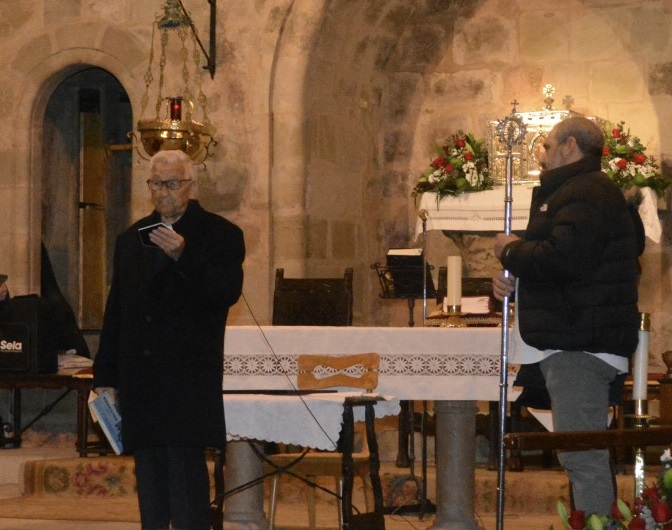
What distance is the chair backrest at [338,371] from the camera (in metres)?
5.91

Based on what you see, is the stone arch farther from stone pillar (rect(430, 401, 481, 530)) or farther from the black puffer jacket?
the black puffer jacket

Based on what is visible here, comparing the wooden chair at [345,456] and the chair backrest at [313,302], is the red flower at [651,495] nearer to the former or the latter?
the wooden chair at [345,456]

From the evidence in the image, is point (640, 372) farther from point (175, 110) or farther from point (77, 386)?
point (175, 110)

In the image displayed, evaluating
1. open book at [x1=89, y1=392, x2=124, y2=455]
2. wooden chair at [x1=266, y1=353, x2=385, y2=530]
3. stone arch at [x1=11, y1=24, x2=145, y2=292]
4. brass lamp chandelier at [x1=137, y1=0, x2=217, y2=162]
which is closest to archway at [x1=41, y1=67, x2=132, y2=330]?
stone arch at [x1=11, y1=24, x2=145, y2=292]

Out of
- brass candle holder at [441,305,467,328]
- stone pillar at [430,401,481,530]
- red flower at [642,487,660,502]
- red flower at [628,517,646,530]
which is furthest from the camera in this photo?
brass candle holder at [441,305,467,328]

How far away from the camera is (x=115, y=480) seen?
7633mm

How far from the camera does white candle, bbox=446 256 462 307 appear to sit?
6.39 metres

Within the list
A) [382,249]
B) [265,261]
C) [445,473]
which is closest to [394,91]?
[382,249]

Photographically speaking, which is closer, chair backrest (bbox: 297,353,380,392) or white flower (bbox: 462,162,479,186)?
chair backrest (bbox: 297,353,380,392)

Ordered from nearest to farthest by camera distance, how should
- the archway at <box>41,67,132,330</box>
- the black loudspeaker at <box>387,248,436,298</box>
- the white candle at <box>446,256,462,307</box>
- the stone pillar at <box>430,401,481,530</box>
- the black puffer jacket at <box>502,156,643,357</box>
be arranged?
the black puffer jacket at <box>502,156,643,357</box> → the stone pillar at <box>430,401,481,530</box> → the white candle at <box>446,256,462,307</box> → the black loudspeaker at <box>387,248,436,298</box> → the archway at <box>41,67,132,330</box>

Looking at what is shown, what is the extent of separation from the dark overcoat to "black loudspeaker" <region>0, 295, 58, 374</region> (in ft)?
11.8

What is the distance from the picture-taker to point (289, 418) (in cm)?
561

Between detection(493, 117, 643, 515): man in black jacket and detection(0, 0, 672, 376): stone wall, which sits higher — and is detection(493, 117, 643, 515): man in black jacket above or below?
below

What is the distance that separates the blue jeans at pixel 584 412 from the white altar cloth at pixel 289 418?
130 centimetres
